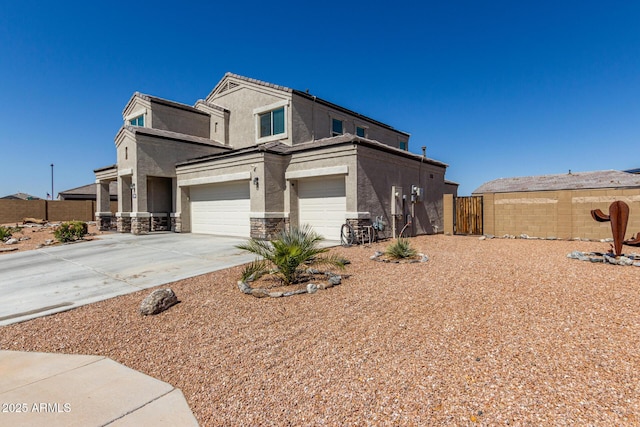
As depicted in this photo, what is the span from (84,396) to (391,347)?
11.0 ft

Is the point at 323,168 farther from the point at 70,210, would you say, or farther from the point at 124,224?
the point at 70,210

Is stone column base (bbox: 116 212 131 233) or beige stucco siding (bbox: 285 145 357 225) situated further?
stone column base (bbox: 116 212 131 233)

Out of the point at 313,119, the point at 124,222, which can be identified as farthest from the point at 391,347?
the point at 124,222

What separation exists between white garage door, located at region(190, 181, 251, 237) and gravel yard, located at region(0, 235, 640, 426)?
913cm

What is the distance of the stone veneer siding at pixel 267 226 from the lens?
46.0ft

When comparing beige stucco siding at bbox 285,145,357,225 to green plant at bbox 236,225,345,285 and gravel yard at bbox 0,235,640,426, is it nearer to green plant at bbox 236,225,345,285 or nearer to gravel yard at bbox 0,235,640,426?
green plant at bbox 236,225,345,285

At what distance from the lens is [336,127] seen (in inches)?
803

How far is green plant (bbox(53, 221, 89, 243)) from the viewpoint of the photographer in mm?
14508

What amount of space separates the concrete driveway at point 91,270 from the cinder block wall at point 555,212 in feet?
38.2

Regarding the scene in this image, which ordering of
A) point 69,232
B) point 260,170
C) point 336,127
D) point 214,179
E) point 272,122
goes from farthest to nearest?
1. point 336,127
2. point 272,122
3. point 214,179
4. point 69,232
5. point 260,170

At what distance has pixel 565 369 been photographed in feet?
10.8

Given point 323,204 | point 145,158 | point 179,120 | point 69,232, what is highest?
point 179,120

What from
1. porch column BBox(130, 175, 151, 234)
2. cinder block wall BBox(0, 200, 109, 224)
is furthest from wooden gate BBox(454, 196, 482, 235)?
cinder block wall BBox(0, 200, 109, 224)

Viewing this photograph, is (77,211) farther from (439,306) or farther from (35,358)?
(439,306)
